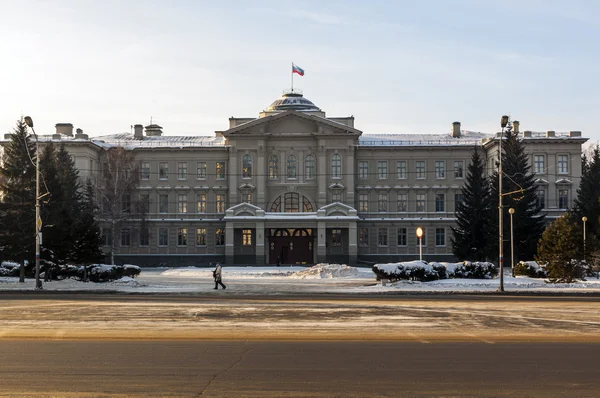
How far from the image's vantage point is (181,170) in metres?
77.5

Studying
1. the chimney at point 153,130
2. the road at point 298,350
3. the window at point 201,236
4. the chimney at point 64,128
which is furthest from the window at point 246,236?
the road at point 298,350

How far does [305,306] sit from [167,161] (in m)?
53.7

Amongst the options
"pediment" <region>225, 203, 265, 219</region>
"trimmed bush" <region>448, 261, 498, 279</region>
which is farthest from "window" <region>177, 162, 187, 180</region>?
"trimmed bush" <region>448, 261, 498, 279</region>

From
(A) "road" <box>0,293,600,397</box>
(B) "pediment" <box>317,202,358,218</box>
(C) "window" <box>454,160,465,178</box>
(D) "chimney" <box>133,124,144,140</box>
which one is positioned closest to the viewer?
(A) "road" <box>0,293,600,397</box>

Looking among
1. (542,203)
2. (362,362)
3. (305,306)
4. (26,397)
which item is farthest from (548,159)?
(26,397)

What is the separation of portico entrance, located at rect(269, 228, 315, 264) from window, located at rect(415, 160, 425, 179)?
509 inches

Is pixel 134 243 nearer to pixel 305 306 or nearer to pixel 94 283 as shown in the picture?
pixel 94 283

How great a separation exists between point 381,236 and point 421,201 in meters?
5.65

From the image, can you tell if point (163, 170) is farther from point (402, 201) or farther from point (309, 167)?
point (402, 201)

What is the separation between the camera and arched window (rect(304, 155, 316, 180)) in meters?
75.1

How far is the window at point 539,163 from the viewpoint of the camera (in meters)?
74.4

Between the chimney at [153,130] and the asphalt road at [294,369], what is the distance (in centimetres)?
7112

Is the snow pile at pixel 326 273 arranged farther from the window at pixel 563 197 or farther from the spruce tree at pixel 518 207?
the window at pixel 563 197

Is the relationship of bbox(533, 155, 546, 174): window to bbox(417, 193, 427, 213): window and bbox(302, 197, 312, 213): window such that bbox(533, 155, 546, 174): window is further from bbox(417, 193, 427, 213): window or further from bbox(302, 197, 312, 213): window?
bbox(302, 197, 312, 213): window
